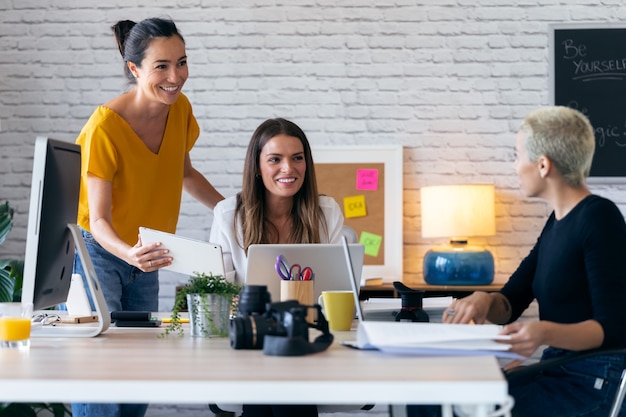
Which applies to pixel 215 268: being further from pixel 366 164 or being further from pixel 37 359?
pixel 366 164

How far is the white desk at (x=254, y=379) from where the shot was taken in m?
1.21

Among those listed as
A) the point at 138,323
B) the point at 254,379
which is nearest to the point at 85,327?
the point at 138,323

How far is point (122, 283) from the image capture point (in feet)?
9.02

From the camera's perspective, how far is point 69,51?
4.68 metres

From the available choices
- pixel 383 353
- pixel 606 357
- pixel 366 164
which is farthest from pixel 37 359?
pixel 366 164

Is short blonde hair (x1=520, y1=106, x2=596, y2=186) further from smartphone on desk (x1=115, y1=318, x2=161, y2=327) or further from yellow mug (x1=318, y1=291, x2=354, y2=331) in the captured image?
smartphone on desk (x1=115, y1=318, x2=161, y2=327)

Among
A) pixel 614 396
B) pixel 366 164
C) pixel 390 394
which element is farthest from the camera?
pixel 366 164

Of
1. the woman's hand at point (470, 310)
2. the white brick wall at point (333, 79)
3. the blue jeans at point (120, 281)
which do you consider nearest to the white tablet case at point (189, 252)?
the woman's hand at point (470, 310)

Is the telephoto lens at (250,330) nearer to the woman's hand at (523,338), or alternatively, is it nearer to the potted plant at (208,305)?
the potted plant at (208,305)

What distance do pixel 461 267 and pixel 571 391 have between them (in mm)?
2248

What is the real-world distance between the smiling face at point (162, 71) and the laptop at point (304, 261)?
0.84 meters

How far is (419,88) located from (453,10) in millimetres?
445

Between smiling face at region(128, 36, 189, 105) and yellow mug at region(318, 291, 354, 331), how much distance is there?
1051mm

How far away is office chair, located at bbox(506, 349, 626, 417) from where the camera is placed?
1.74 metres
